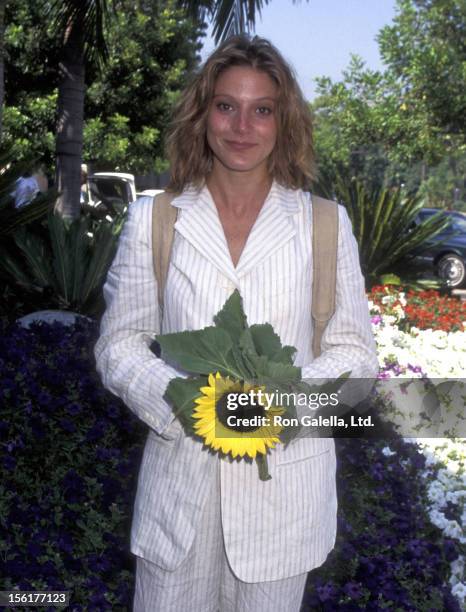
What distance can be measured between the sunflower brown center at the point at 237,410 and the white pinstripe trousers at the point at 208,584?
250 mm

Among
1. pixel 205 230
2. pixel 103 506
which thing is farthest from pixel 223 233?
pixel 103 506

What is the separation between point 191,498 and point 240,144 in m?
0.77

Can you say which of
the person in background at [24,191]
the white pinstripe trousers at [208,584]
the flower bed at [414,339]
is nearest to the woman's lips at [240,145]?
the white pinstripe trousers at [208,584]

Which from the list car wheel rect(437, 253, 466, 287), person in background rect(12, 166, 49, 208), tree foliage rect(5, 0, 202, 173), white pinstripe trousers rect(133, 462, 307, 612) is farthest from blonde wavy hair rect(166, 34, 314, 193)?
car wheel rect(437, 253, 466, 287)

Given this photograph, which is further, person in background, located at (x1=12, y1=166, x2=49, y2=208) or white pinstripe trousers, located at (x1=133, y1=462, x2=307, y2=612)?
person in background, located at (x1=12, y1=166, x2=49, y2=208)

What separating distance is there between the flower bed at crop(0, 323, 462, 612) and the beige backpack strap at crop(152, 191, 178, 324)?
4.89ft

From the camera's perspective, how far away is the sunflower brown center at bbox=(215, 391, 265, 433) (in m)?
1.64

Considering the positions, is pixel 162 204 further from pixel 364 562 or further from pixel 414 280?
pixel 414 280

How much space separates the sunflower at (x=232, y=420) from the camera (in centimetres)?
164

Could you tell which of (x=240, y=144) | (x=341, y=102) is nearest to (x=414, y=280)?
(x=240, y=144)

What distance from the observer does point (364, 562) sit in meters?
3.09

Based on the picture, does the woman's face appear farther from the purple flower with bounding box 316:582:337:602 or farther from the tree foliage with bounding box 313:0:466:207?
the tree foliage with bounding box 313:0:466:207

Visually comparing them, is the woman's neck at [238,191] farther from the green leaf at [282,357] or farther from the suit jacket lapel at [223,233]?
the green leaf at [282,357]

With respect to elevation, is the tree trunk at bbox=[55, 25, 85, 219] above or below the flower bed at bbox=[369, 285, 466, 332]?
above
